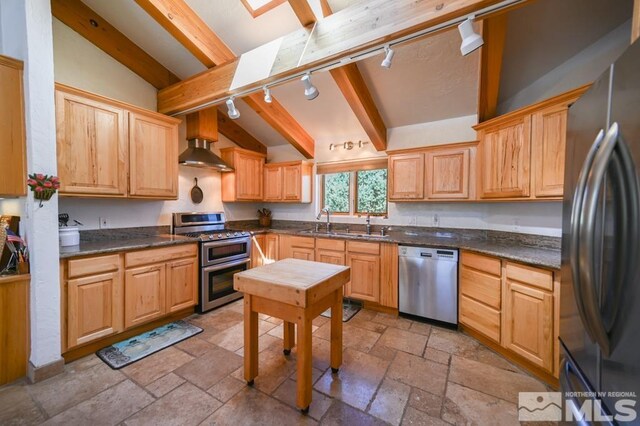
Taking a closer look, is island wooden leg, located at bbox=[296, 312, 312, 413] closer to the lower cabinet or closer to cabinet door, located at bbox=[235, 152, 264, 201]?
the lower cabinet

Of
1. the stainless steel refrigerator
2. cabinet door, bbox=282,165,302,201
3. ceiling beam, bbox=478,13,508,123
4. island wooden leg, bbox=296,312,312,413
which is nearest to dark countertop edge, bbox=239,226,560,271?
cabinet door, bbox=282,165,302,201

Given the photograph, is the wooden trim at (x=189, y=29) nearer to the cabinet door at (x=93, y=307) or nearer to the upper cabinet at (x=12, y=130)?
the upper cabinet at (x=12, y=130)

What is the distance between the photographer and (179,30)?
255 cm

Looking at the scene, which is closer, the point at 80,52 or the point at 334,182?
the point at 80,52

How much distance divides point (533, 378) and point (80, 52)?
538 centimetres

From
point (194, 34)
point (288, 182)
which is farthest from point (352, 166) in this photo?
point (194, 34)

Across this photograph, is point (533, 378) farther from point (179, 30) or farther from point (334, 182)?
point (179, 30)

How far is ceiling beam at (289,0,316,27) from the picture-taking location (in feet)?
6.89

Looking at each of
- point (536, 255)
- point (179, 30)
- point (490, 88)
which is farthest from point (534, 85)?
point (179, 30)

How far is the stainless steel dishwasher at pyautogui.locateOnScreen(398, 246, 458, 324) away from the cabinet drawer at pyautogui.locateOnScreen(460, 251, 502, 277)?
11 centimetres

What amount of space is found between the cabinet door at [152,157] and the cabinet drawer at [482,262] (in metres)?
3.51

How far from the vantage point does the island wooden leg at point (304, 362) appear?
66.2 inches

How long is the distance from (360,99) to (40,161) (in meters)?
3.02

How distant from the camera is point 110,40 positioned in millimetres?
2900
